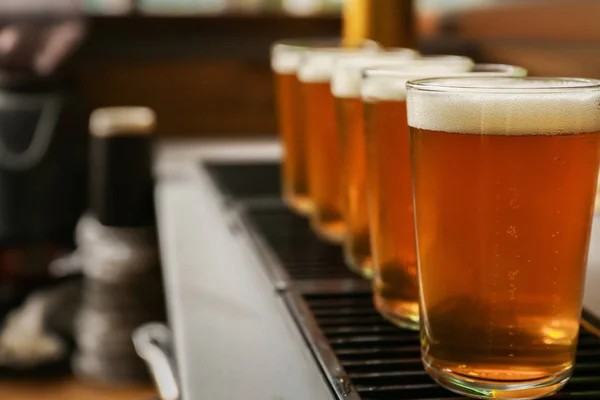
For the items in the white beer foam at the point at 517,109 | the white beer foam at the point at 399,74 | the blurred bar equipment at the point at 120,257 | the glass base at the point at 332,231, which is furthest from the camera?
the blurred bar equipment at the point at 120,257

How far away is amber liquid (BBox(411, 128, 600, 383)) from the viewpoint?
0.61m

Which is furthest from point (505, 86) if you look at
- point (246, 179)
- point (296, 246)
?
point (246, 179)

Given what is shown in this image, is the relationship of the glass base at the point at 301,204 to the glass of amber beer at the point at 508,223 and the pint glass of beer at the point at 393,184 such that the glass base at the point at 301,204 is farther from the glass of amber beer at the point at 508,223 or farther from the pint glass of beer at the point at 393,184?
the glass of amber beer at the point at 508,223

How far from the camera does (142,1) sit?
3922 millimetres

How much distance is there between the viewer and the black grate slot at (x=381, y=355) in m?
0.67

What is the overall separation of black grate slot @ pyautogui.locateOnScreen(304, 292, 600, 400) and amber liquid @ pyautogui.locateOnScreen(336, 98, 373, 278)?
2.8 inches

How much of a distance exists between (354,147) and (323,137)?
7.2 inches

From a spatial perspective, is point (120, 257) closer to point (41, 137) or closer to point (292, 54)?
point (41, 137)

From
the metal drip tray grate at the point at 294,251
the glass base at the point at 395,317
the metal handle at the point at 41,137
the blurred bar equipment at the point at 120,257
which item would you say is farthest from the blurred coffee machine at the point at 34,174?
the glass base at the point at 395,317

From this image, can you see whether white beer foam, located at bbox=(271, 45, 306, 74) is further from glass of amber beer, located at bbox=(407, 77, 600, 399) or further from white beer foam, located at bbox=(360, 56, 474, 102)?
glass of amber beer, located at bbox=(407, 77, 600, 399)

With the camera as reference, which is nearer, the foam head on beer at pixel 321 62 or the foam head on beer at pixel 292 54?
the foam head on beer at pixel 321 62

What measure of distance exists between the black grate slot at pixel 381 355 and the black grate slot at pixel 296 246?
0.12 metres

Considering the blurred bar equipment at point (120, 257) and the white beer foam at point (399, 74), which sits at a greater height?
the white beer foam at point (399, 74)

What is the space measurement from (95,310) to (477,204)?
6.07 feet
